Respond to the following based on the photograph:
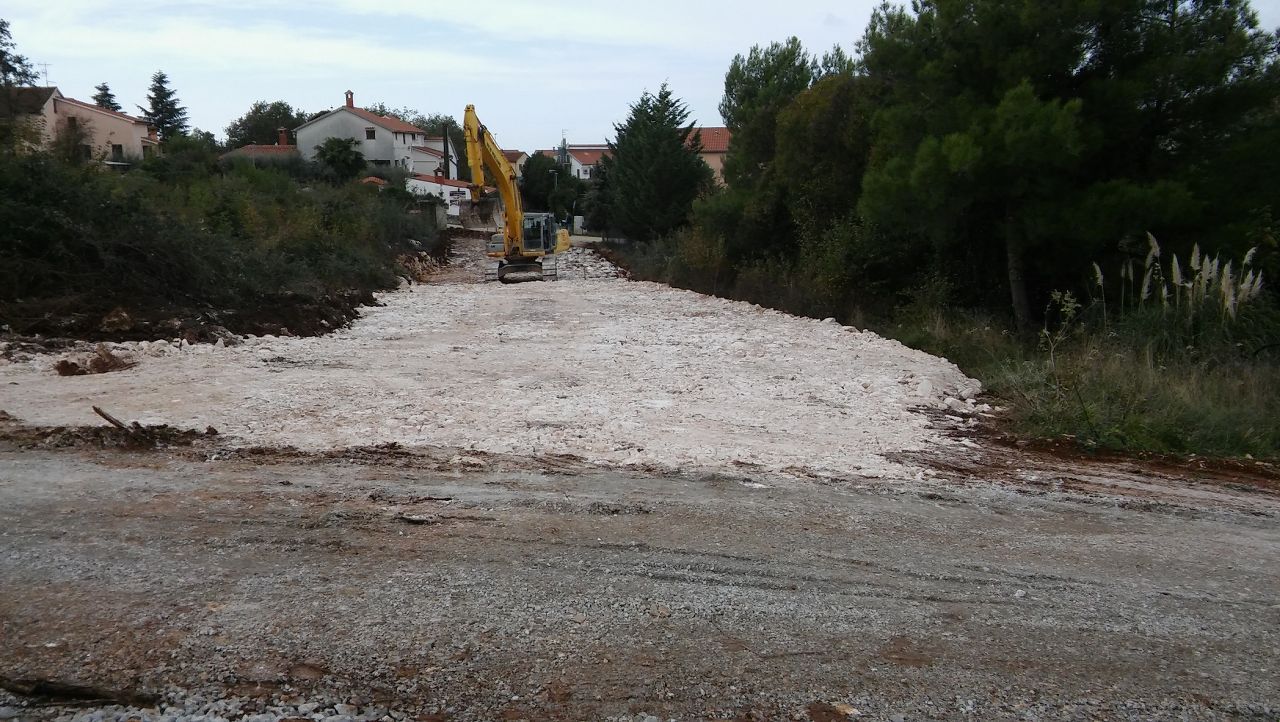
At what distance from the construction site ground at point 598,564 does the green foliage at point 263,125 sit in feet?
304

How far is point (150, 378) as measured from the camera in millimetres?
8867

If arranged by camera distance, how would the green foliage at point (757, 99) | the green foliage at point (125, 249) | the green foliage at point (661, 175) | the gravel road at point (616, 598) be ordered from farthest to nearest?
the green foliage at point (661, 175)
the green foliage at point (757, 99)
the green foliage at point (125, 249)
the gravel road at point (616, 598)

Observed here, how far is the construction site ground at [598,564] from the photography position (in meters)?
3.22

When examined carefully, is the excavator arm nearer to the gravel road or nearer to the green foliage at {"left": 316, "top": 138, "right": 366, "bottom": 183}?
the gravel road

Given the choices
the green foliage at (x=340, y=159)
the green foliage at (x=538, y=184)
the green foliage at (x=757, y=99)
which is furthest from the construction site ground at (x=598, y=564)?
the green foliage at (x=538, y=184)

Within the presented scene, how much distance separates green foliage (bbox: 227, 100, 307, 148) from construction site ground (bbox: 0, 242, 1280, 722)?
92773 mm

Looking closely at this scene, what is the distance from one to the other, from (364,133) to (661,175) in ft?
153

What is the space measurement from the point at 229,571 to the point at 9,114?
15.7 metres

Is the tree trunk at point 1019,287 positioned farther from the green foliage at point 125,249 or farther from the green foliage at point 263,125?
the green foliage at point 263,125

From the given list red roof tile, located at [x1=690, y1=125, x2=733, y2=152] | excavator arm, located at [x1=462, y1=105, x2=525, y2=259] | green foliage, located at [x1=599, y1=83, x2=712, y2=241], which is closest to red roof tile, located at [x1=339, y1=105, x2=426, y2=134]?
red roof tile, located at [x1=690, y1=125, x2=733, y2=152]

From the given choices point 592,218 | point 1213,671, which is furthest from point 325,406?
point 592,218

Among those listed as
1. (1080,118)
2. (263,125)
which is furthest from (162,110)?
(1080,118)

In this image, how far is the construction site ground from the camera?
10.6ft

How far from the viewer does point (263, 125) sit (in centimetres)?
9125
